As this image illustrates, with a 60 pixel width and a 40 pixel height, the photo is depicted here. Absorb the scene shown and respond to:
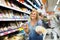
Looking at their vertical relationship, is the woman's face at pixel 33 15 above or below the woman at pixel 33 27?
above

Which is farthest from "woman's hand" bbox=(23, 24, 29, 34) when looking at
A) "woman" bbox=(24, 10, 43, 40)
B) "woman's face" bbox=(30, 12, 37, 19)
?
"woman's face" bbox=(30, 12, 37, 19)

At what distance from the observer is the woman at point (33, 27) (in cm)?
326

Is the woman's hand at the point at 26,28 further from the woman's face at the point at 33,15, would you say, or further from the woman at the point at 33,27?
the woman's face at the point at 33,15

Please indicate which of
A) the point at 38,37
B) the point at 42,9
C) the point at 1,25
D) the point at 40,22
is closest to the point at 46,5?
the point at 42,9

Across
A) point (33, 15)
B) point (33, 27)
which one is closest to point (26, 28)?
point (33, 27)

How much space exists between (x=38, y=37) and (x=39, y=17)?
0.35 metres

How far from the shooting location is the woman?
3.26 metres

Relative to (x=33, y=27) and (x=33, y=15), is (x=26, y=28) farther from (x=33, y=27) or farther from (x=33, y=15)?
(x=33, y=15)

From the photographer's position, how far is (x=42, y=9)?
3287 mm

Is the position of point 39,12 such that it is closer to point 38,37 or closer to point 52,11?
point 52,11

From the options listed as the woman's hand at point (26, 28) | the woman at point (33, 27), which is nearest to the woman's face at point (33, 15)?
the woman at point (33, 27)

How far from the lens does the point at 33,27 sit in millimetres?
3260

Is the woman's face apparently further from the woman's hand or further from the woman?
the woman's hand

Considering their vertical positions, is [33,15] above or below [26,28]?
above
